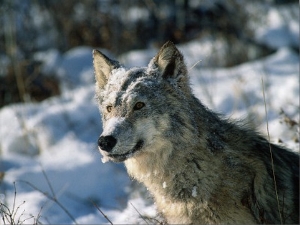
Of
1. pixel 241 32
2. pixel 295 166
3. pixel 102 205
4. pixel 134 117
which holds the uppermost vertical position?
pixel 241 32

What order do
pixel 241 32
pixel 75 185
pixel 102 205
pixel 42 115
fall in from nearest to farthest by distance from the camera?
pixel 102 205
pixel 75 185
pixel 42 115
pixel 241 32

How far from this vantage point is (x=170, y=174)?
14.0 ft

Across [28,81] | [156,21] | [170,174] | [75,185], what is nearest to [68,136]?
[75,185]

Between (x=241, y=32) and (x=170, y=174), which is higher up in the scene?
(x=241, y=32)

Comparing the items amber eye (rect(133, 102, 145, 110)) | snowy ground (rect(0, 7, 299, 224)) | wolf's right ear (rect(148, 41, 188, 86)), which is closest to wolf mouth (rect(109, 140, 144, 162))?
amber eye (rect(133, 102, 145, 110))

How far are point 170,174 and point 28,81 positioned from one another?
7.57m

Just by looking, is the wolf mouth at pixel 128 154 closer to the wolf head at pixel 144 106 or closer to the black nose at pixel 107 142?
the wolf head at pixel 144 106

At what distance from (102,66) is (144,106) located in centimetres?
78

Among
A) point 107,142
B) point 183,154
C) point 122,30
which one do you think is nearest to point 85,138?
point 183,154

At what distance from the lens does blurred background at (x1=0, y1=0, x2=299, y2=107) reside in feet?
38.1

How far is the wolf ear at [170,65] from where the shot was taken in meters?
4.23

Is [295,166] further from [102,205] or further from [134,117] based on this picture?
[102,205]

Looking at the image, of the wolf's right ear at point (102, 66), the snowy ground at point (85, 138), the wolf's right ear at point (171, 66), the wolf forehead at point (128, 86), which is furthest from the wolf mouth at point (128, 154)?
the snowy ground at point (85, 138)

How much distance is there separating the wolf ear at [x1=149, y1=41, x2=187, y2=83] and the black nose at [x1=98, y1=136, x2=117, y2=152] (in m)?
0.80
